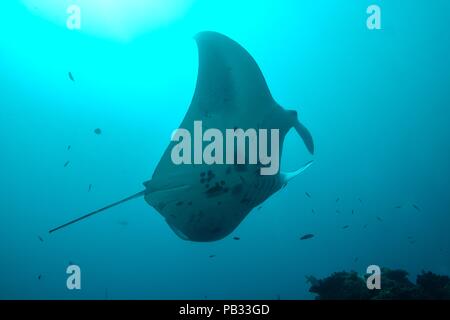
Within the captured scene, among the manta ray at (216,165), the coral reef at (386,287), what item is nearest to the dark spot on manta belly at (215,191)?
the manta ray at (216,165)

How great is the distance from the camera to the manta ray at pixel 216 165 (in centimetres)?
316

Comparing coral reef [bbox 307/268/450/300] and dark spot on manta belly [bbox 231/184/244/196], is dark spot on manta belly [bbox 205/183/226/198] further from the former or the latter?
coral reef [bbox 307/268/450/300]

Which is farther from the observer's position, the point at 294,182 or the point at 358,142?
the point at 294,182

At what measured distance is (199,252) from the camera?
1233 inches

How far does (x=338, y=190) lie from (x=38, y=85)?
20.2 meters

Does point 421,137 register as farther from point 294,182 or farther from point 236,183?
point 236,183

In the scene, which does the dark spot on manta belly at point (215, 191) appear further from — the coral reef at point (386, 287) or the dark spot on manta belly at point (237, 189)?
the coral reef at point (386, 287)

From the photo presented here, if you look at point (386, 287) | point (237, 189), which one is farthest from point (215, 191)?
point (386, 287)

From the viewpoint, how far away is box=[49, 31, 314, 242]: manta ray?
10.4 feet

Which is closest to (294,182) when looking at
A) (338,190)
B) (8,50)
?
(338,190)

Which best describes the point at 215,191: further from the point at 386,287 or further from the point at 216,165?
the point at 386,287

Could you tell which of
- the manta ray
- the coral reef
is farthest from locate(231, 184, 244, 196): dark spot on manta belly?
the coral reef

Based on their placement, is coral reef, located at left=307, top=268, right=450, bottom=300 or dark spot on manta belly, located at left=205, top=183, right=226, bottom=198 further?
coral reef, located at left=307, top=268, right=450, bottom=300

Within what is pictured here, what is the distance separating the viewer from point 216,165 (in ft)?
10.5
